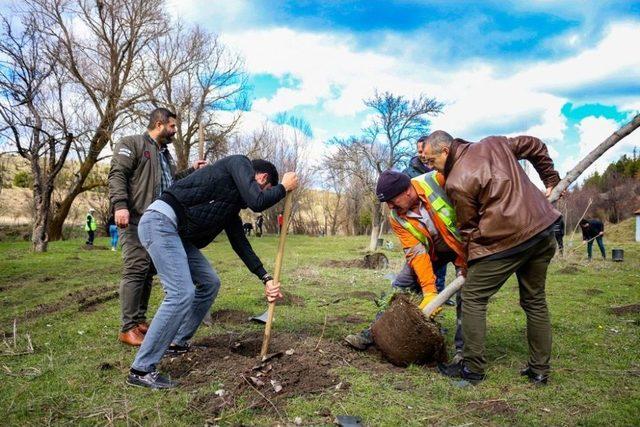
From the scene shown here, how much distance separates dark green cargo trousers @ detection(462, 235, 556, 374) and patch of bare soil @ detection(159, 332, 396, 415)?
796 mm

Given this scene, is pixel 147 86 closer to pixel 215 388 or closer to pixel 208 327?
pixel 208 327

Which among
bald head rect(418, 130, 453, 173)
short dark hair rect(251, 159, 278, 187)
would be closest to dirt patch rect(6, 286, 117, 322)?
short dark hair rect(251, 159, 278, 187)

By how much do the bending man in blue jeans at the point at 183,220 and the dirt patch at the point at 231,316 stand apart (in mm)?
2151

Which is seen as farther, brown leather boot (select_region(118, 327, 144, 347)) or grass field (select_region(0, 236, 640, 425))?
brown leather boot (select_region(118, 327, 144, 347))

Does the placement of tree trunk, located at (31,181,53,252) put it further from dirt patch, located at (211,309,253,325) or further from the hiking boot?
the hiking boot

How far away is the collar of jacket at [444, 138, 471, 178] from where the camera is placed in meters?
3.85

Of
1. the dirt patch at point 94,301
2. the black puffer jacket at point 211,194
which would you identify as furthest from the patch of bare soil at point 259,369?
the dirt patch at point 94,301

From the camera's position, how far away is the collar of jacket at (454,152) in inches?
152

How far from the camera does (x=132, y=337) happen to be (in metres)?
4.87

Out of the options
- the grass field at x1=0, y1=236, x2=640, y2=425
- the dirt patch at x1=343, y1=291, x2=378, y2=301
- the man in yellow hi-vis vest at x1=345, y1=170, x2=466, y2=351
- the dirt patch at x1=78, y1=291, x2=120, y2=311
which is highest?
the man in yellow hi-vis vest at x1=345, y1=170, x2=466, y2=351

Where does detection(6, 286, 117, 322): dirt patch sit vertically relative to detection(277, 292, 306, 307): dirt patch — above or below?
below

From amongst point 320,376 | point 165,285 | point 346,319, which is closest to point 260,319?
point 346,319

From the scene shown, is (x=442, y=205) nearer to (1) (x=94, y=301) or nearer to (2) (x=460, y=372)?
(2) (x=460, y=372)

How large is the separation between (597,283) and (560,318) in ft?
15.3
